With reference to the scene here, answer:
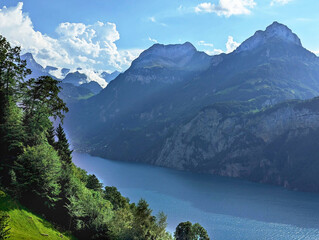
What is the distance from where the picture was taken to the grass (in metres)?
42.0

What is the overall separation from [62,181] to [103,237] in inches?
582

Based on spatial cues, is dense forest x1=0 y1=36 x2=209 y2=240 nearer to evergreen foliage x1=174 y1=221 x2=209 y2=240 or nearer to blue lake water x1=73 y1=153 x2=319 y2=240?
evergreen foliage x1=174 y1=221 x2=209 y2=240

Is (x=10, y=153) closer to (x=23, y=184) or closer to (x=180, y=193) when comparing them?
(x=23, y=184)

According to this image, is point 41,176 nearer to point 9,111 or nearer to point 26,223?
point 26,223

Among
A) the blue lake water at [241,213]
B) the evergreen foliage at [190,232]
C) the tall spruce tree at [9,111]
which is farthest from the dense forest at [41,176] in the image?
the blue lake water at [241,213]

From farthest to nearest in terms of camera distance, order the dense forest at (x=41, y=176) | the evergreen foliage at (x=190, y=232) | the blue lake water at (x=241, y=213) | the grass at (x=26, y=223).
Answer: the blue lake water at (x=241, y=213) → the evergreen foliage at (x=190, y=232) → the dense forest at (x=41, y=176) → the grass at (x=26, y=223)

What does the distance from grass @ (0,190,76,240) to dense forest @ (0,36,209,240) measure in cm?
253

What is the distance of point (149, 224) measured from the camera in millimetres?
54344

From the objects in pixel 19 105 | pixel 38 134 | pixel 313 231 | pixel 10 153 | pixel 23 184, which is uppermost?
pixel 313 231

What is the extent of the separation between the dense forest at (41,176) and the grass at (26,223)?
2533 millimetres

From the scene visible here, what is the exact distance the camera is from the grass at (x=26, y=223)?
41969 mm

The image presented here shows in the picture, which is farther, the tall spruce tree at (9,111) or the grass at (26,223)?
the tall spruce tree at (9,111)

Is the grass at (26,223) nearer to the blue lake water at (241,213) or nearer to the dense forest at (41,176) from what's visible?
the dense forest at (41,176)

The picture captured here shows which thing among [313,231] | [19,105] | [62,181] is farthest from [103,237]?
[313,231]
